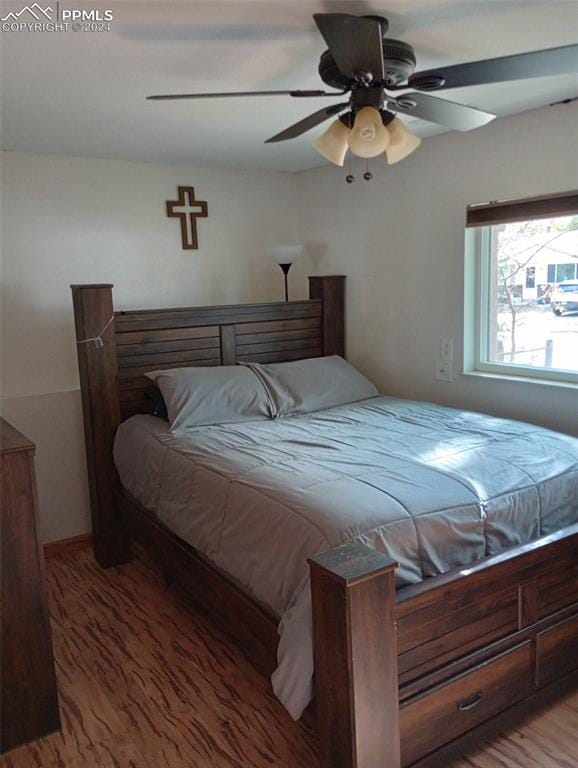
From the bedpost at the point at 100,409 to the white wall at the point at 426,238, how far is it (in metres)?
1.54

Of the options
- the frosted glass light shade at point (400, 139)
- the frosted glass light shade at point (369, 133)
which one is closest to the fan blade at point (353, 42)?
the frosted glass light shade at point (369, 133)

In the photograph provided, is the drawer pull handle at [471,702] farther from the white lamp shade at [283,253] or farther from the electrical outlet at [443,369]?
the white lamp shade at [283,253]

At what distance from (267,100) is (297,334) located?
160cm

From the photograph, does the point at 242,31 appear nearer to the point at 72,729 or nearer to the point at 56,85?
the point at 56,85

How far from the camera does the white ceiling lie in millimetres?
1657

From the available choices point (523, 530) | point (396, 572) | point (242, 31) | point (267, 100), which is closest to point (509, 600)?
point (523, 530)

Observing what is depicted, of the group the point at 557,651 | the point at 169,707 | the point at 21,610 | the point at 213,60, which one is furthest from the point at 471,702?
the point at 213,60

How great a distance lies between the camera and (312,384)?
3.38m

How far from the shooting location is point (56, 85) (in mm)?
2154

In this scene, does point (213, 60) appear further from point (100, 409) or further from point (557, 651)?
Result: point (557, 651)

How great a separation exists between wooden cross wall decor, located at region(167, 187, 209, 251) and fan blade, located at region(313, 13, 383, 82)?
A: 2191mm

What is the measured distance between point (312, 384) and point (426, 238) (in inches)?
39.6

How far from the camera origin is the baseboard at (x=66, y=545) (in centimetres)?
342

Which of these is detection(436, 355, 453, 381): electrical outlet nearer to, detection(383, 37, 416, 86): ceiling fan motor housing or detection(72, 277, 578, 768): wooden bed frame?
detection(72, 277, 578, 768): wooden bed frame
